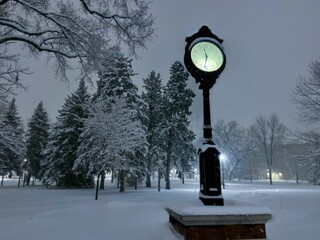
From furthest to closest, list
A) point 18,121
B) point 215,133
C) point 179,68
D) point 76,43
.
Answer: point 215,133, point 18,121, point 179,68, point 76,43

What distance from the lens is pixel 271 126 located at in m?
52.0

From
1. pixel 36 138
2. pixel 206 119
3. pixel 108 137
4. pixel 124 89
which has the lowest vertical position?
pixel 206 119

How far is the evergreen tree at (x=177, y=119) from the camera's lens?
3438cm

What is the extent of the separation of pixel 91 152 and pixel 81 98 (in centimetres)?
1687

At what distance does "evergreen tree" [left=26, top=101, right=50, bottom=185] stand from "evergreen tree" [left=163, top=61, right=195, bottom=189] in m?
21.4

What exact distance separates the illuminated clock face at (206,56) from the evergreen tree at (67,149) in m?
30.3

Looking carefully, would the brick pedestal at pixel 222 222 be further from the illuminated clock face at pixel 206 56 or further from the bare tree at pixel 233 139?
the bare tree at pixel 233 139

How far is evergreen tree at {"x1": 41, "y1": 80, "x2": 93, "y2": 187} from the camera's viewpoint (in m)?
34.5

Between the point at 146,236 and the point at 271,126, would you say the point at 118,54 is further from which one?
the point at 271,126

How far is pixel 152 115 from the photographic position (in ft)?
122

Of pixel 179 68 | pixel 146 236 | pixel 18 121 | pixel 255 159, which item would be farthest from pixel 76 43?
pixel 255 159

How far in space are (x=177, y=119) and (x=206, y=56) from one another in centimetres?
3042

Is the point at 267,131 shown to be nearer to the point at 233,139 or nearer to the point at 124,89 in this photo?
the point at 233,139

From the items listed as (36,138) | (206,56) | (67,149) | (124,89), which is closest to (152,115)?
(124,89)
